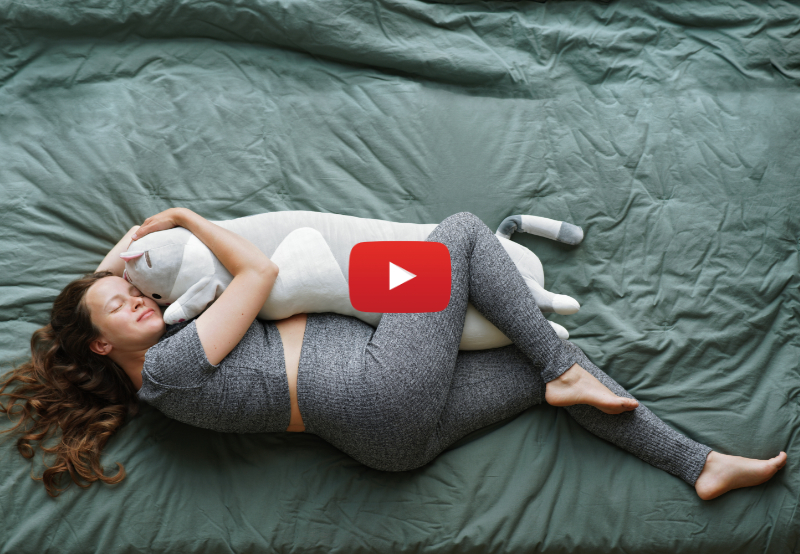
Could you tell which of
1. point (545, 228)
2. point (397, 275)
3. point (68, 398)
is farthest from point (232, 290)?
point (545, 228)

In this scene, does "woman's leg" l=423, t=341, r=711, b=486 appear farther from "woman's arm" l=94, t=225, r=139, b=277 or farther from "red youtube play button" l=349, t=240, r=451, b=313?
"woman's arm" l=94, t=225, r=139, b=277

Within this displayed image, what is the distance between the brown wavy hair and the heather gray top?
0.15m

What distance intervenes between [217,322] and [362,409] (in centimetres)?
33

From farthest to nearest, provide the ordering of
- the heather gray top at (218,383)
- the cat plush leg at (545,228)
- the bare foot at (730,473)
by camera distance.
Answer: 1. the cat plush leg at (545,228)
2. the bare foot at (730,473)
3. the heather gray top at (218,383)

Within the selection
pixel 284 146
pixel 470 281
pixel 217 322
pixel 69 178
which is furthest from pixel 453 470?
pixel 69 178

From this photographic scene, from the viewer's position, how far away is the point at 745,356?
3.90 ft

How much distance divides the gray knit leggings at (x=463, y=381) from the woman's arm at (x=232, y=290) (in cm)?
24

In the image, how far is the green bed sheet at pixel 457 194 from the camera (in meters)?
1.10

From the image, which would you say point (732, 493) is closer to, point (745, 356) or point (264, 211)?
point (745, 356)

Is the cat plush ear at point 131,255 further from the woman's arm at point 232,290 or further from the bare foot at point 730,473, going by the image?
the bare foot at point 730,473

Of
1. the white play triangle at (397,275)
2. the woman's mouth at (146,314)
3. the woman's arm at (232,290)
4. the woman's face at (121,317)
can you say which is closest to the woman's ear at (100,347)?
the woman's face at (121,317)

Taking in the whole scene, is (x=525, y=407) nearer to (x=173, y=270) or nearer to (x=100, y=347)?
(x=173, y=270)

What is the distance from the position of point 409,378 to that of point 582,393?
377 millimetres

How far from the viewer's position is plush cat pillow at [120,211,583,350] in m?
1.00
